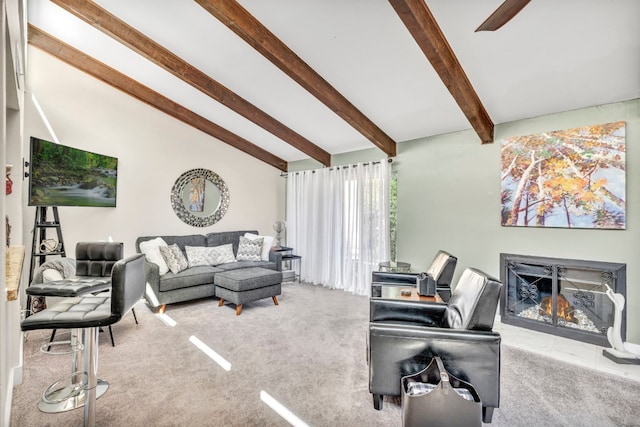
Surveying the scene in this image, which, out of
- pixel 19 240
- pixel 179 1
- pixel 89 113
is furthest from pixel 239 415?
pixel 89 113

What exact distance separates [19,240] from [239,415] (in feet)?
7.43

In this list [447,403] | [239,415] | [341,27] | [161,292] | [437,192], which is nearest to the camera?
[447,403]

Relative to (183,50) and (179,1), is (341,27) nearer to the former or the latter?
(179,1)

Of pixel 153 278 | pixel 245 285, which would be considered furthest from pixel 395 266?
pixel 153 278

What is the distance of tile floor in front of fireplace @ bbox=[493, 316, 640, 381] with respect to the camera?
2459mm

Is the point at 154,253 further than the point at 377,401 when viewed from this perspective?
Yes

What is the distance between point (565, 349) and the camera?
9.24 feet

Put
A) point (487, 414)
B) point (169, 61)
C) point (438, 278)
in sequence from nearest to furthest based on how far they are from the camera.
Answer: point (487, 414) → point (438, 278) → point (169, 61)

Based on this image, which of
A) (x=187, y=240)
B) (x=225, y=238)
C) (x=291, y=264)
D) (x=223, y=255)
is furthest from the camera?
(x=291, y=264)

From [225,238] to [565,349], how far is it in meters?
4.66

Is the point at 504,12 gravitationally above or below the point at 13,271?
above

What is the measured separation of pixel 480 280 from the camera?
1.90 metres

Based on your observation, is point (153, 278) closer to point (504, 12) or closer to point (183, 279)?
point (183, 279)

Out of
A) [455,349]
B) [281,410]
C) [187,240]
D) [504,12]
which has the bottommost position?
[281,410]
